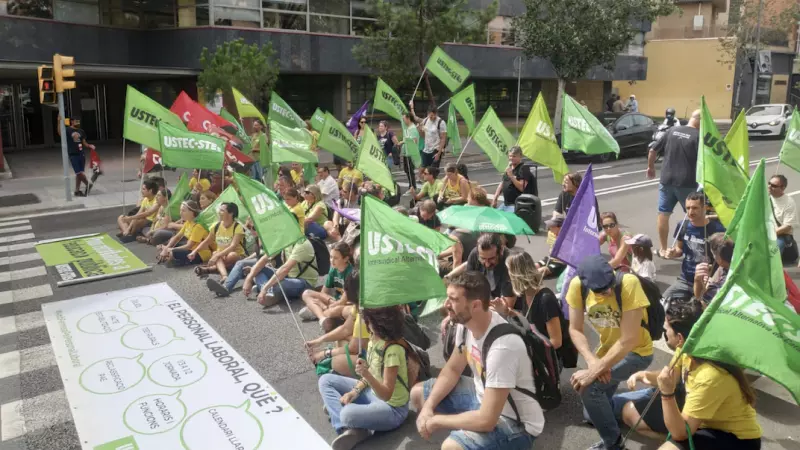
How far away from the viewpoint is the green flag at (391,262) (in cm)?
489

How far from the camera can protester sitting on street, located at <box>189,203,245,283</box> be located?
9125 millimetres

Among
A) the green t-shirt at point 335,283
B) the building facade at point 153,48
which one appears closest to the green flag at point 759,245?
the green t-shirt at point 335,283

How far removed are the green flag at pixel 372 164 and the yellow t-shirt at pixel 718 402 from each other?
5574 millimetres

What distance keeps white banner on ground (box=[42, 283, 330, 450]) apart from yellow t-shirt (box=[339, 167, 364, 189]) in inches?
177

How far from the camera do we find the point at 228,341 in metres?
7.03

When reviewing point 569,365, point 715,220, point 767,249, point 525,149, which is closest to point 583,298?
point 569,365

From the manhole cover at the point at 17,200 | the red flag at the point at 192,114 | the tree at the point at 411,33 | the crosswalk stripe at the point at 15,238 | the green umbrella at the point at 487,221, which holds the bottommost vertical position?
the crosswalk stripe at the point at 15,238

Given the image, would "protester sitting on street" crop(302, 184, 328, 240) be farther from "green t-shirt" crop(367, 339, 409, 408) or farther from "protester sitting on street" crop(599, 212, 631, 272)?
"green t-shirt" crop(367, 339, 409, 408)

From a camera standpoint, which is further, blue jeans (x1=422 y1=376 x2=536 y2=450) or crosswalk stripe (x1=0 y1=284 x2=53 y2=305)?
crosswalk stripe (x1=0 y1=284 x2=53 y2=305)

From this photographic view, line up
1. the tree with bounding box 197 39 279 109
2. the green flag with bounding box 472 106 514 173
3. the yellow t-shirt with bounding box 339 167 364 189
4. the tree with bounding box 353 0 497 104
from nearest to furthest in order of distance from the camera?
the green flag with bounding box 472 106 514 173 → the yellow t-shirt with bounding box 339 167 364 189 → the tree with bounding box 197 39 279 109 → the tree with bounding box 353 0 497 104

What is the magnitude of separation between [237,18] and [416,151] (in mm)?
12684

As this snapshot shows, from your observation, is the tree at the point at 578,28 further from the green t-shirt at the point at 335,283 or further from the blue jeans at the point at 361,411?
the blue jeans at the point at 361,411

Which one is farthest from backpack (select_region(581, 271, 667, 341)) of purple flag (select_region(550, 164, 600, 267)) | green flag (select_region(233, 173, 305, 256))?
green flag (select_region(233, 173, 305, 256))

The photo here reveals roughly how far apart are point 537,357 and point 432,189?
691 cm
